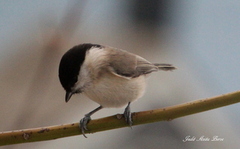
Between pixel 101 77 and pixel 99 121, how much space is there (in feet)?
0.86

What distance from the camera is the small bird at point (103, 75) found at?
3.18ft

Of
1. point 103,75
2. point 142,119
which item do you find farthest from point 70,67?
point 142,119

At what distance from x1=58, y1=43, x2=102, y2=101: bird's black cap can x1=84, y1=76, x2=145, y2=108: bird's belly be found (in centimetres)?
9

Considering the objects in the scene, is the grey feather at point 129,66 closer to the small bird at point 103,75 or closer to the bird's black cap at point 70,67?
the small bird at point 103,75

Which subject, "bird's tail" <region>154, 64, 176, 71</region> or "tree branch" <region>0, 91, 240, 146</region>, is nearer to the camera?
"tree branch" <region>0, 91, 240, 146</region>

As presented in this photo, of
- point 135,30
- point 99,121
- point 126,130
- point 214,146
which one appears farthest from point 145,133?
point 135,30

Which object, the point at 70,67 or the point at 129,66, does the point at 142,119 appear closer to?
the point at 70,67

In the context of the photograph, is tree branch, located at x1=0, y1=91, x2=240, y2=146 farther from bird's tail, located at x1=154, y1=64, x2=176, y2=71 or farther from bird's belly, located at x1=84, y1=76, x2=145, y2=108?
bird's tail, located at x1=154, y1=64, x2=176, y2=71

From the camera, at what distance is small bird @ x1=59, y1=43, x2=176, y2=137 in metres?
0.97

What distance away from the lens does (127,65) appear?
47.4 inches

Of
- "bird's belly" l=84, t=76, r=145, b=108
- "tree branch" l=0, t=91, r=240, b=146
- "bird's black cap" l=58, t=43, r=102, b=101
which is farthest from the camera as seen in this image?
"bird's belly" l=84, t=76, r=145, b=108

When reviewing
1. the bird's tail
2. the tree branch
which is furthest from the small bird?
the tree branch

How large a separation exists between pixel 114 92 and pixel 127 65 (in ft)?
0.57

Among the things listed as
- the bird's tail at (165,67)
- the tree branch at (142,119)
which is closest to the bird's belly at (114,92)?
the bird's tail at (165,67)
